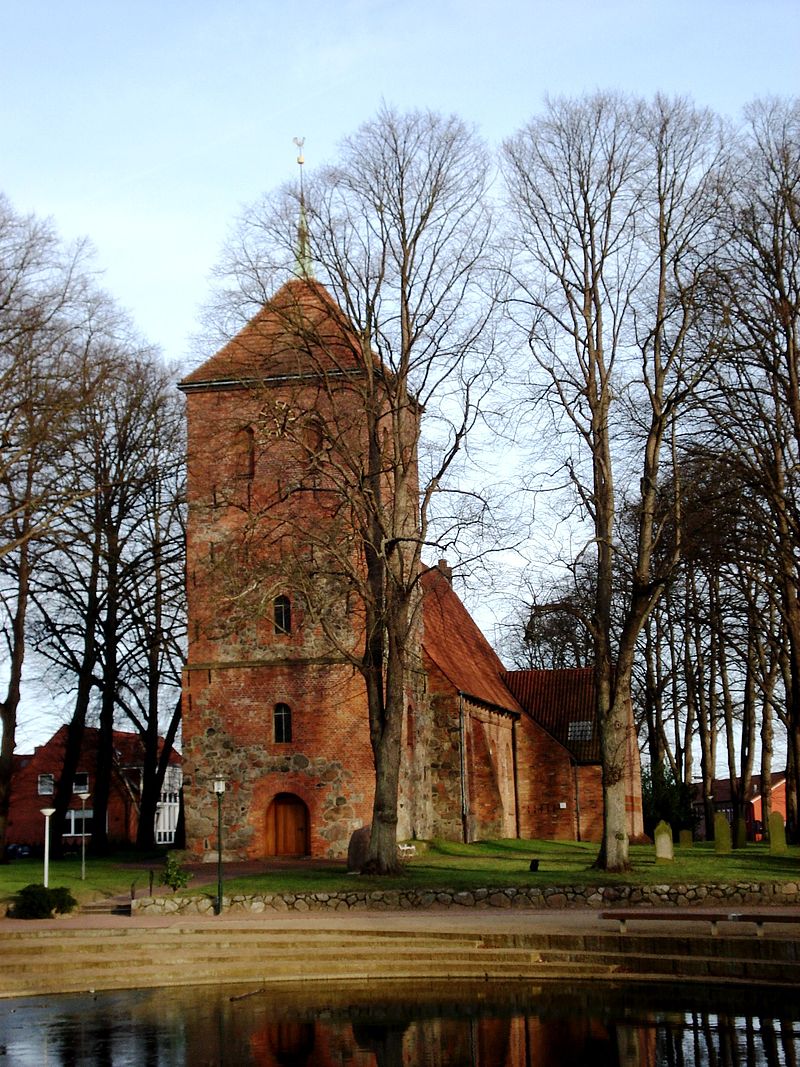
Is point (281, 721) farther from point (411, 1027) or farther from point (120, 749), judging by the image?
point (120, 749)

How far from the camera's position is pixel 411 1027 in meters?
14.8

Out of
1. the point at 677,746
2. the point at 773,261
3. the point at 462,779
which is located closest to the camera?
the point at 773,261

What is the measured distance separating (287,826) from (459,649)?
14.9 meters

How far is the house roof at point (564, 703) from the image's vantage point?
50.0 metres

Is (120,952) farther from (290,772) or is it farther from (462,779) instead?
(462,779)

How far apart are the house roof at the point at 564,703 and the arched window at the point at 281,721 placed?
56.7 feet

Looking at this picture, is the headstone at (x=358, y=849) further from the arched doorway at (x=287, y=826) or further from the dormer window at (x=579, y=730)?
the dormer window at (x=579, y=730)

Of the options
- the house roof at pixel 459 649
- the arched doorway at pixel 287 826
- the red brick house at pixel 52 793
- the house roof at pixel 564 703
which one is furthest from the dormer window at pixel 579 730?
the red brick house at pixel 52 793

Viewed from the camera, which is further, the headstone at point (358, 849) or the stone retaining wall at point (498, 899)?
the headstone at point (358, 849)

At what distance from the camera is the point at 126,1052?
1363cm

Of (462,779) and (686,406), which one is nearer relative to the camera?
(686,406)

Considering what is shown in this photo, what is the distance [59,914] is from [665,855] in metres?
13.6

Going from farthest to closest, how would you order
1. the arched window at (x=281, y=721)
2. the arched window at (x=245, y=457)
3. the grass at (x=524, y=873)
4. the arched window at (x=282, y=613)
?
the arched window at (x=282, y=613)
the arched window at (x=245, y=457)
the arched window at (x=281, y=721)
the grass at (x=524, y=873)

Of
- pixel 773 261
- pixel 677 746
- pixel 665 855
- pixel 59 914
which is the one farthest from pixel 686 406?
pixel 677 746
